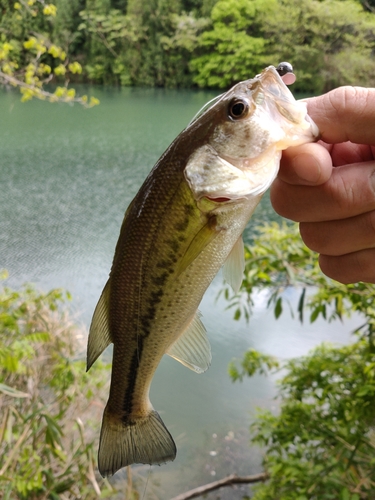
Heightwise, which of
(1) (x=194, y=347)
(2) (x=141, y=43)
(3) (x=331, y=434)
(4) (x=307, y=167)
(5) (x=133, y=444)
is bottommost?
(3) (x=331, y=434)

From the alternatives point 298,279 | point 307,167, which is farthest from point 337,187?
point 298,279

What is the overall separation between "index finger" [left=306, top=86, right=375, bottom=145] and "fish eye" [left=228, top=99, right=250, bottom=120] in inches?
7.1

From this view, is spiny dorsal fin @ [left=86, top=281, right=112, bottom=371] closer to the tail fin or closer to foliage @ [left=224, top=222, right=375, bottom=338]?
the tail fin

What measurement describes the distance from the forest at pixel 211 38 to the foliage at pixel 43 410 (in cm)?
981

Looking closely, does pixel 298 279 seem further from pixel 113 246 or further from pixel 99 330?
pixel 113 246

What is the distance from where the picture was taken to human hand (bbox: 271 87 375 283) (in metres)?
0.86

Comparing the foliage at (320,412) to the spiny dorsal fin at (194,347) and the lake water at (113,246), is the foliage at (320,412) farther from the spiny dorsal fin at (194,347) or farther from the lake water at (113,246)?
the spiny dorsal fin at (194,347)

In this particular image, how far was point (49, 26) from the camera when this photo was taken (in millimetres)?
21734

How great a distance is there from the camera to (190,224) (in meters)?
0.83

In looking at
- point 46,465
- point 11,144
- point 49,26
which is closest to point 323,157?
point 46,465

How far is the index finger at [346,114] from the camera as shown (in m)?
0.86

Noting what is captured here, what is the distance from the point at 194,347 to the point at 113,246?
6.65m

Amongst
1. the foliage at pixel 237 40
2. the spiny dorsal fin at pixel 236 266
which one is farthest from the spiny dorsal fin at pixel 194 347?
the foliage at pixel 237 40

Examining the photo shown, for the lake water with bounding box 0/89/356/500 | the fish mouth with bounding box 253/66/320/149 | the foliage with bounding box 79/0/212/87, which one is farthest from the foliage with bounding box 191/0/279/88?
the fish mouth with bounding box 253/66/320/149
